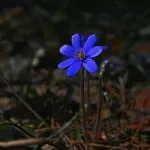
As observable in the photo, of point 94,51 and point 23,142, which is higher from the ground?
point 94,51

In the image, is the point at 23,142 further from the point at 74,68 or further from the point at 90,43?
the point at 90,43

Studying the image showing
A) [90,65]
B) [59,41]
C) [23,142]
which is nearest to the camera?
[23,142]

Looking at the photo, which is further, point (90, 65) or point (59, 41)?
point (59, 41)

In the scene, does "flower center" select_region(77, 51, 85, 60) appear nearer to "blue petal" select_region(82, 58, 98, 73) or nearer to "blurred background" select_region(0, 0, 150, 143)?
"blue petal" select_region(82, 58, 98, 73)

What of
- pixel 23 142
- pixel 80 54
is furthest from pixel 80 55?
pixel 23 142

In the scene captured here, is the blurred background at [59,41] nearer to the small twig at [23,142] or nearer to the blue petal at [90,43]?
the blue petal at [90,43]

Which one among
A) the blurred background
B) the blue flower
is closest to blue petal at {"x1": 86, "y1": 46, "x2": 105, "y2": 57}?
the blue flower

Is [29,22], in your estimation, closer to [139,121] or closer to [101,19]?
[101,19]
